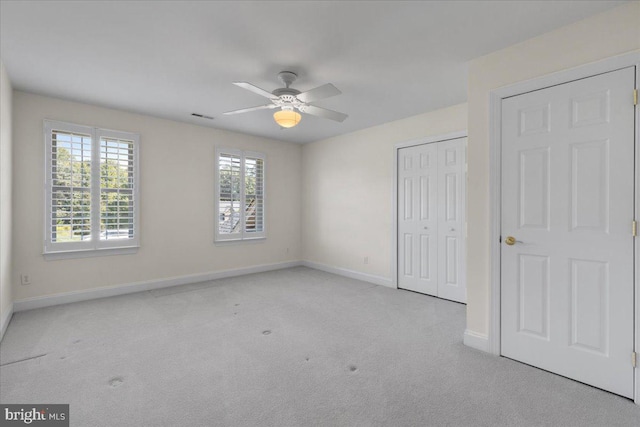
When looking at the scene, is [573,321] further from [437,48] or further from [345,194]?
[345,194]

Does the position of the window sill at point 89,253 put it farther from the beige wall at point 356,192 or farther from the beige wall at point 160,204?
the beige wall at point 356,192

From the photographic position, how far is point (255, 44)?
8.38ft

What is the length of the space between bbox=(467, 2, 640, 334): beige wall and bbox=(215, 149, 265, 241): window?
4.06 metres

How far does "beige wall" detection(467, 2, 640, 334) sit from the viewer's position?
2.11 meters

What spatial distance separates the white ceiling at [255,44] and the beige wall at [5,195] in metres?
0.27

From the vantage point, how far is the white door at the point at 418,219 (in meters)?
4.38

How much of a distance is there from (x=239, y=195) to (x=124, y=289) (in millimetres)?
2350

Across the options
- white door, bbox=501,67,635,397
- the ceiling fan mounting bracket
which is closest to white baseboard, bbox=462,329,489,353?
white door, bbox=501,67,635,397

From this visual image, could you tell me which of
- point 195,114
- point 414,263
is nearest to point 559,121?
point 414,263

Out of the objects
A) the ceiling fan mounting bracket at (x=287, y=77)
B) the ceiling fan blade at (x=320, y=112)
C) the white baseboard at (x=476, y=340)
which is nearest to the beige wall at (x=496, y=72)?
the white baseboard at (x=476, y=340)

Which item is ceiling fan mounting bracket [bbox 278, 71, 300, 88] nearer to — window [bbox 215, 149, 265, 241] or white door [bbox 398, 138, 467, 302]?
white door [bbox 398, 138, 467, 302]

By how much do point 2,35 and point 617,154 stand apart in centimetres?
476

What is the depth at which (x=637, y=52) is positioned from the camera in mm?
1993

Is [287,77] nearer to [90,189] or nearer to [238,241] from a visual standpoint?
[90,189]
